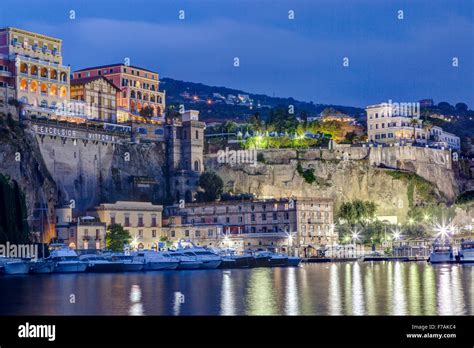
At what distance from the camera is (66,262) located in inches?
2422

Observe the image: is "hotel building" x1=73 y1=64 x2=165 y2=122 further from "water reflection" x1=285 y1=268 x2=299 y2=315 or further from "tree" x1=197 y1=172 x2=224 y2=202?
"water reflection" x1=285 y1=268 x2=299 y2=315

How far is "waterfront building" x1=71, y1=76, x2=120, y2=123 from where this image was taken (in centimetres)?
8400

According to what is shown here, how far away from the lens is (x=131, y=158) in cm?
8306

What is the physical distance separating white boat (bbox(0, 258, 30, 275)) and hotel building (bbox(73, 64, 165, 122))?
98.1 ft

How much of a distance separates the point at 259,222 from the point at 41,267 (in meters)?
25.5

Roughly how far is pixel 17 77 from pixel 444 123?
2748 inches

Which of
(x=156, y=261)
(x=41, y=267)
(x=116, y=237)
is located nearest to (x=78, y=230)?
(x=116, y=237)

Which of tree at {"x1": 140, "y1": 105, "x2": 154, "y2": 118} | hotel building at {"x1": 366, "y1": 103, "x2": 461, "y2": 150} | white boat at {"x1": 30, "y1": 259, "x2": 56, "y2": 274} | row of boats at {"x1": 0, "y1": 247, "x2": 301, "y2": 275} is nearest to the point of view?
white boat at {"x1": 30, "y1": 259, "x2": 56, "y2": 274}

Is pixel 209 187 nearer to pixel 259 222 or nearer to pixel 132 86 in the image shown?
pixel 259 222

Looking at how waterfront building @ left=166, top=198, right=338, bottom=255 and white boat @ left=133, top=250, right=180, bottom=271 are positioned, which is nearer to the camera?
white boat @ left=133, top=250, right=180, bottom=271

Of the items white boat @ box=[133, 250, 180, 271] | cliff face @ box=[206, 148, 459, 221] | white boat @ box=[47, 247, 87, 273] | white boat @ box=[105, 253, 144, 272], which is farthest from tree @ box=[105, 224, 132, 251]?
cliff face @ box=[206, 148, 459, 221]
